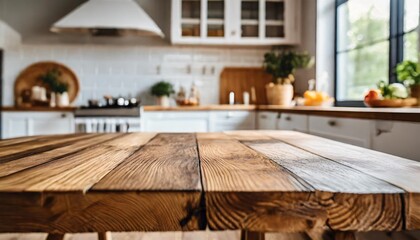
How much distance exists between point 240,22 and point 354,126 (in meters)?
2.29

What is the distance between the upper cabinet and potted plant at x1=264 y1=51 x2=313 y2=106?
1.24 feet

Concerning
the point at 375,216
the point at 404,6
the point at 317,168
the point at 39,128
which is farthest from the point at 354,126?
the point at 39,128

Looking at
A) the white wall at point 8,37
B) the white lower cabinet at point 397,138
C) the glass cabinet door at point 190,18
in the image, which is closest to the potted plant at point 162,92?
the glass cabinet door at point 190,18

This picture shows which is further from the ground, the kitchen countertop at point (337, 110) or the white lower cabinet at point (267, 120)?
the kitchen countertop at point (337, 110)

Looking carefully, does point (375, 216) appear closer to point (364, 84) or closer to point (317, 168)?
point (317, 168)

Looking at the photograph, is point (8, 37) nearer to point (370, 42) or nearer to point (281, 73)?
point (281, 73)

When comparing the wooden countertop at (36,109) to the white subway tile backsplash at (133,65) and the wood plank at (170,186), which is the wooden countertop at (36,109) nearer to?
the white subway tile backsplash at (133,65)

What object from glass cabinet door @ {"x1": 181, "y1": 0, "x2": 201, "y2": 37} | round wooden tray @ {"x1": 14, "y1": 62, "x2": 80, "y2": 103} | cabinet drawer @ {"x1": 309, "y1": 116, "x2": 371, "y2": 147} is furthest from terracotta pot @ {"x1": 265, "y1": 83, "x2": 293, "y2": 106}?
round wooden tray @ {"x1": 14, "y1": 62, "x2": 80, "y2": 103}

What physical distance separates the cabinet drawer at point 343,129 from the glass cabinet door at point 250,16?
1706 millimetres

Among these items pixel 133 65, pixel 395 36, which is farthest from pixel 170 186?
pixel 133 65

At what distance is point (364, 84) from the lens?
2.99m

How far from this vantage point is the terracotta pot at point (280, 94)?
3604mm

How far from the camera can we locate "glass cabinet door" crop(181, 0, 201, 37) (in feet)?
12.6

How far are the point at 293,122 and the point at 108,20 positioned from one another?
2.06m
